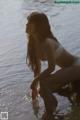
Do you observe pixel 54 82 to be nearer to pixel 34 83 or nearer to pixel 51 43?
pixel 34 83

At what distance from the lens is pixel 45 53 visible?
464cm

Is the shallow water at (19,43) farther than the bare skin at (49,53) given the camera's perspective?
Yes

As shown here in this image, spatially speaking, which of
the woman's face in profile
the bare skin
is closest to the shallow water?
the bare skin

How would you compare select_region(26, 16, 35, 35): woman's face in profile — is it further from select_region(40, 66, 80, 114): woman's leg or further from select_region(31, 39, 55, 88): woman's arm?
select_region(40, 66, 80, 114): woman's leg

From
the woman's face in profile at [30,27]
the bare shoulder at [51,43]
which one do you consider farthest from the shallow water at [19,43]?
the woman's face in profile at [30,27]

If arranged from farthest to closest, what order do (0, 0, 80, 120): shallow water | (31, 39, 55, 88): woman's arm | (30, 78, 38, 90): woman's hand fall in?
(0, 0, 80, 120): shallow water
(30, 78, 38, 90): woman's hand
(31, 39, 55, 88): woman's arm

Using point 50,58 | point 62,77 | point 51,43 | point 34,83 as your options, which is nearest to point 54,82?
point 62,77

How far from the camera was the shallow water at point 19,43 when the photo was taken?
554 cm

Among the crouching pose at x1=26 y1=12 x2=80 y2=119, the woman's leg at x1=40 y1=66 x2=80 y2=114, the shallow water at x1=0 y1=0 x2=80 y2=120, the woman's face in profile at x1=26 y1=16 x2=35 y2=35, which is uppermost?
the woman's face in profile at x1=26 y1=16 x2=35 y2=35

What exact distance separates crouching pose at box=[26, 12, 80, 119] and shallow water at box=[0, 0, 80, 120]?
1.79ft

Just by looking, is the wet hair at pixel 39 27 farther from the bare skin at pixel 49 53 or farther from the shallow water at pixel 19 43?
the shallow water at pixel 19 43

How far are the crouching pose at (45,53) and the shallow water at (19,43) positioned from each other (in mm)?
545

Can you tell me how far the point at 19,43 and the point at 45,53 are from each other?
4.14 m

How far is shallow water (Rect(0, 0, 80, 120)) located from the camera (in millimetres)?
5539
